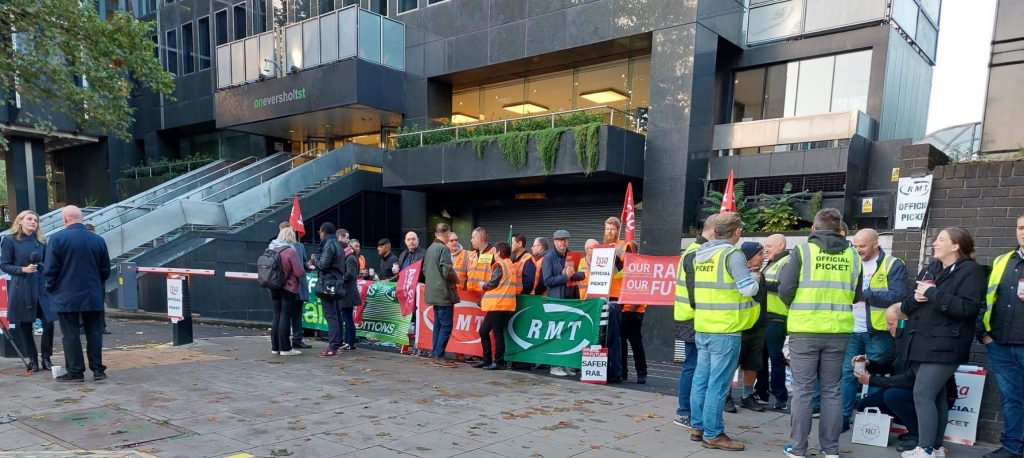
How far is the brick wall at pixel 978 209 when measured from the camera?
203 inches

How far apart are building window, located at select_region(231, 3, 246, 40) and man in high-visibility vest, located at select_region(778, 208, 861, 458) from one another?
27.2 meters

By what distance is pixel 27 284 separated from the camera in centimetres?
671

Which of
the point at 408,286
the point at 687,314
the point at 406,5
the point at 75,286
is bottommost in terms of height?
the point at 408,286

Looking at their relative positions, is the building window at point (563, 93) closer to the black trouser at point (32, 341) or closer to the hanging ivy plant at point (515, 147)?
the hanging ivy plant at point (515, 147)

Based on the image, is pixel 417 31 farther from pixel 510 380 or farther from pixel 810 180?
pixel 510 380

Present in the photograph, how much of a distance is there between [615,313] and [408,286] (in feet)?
11.0

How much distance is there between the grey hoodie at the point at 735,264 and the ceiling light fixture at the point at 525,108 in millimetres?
14056

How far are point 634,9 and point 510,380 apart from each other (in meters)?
11.0

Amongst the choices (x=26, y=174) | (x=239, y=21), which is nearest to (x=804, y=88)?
(x=239, y=21)

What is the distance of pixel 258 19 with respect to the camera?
2480 cm

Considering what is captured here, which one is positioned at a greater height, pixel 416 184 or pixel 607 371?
pixel 416 184

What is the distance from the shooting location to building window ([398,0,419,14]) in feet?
64.1

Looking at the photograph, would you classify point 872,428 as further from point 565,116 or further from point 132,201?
point 132,201

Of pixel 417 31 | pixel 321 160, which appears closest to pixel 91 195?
pixel 321 160
